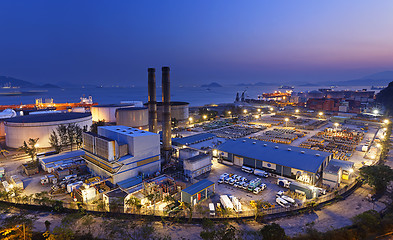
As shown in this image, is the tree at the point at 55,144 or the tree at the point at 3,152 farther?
the tree at the point at 3,152

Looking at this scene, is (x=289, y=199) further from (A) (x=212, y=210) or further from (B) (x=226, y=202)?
(A) (x=212, y=210)

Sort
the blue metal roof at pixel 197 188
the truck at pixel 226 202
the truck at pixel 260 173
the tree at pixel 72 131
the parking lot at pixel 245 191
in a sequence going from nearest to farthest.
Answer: the truck at pixel 226 202 < the blue metal roof at pixel 197 188 < the parking lot at pixel 245 191 < the truck at pixel 260 173 < the tree at pixel 72 131

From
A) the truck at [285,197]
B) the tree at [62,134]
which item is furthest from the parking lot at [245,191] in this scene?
the tree at [62,134]

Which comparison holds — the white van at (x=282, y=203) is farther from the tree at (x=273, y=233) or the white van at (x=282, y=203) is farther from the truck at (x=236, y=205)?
the tree at (x=273, y=233)

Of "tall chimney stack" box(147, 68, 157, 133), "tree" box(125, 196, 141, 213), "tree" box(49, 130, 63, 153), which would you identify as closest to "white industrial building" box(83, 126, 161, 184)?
"tree" box(125, 196, 141, 213)

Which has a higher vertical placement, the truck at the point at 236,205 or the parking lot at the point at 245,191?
the truck at the point at 236,205

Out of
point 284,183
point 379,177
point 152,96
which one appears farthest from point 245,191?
point 152,96

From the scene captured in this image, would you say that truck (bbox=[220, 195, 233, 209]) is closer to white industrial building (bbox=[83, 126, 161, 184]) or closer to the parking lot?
the parking lot
